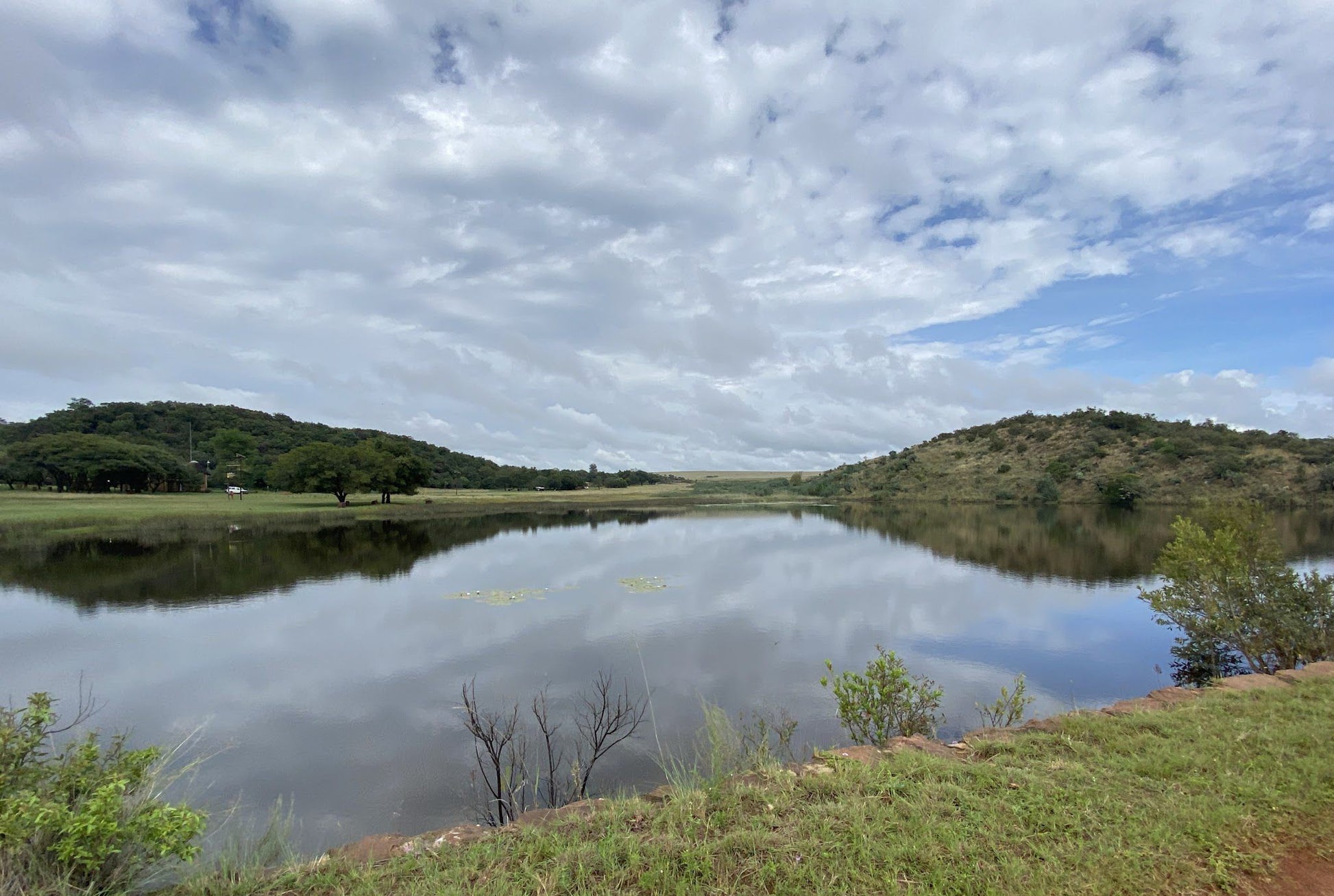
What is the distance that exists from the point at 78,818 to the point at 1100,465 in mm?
85435

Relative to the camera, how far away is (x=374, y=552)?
97.8 feet

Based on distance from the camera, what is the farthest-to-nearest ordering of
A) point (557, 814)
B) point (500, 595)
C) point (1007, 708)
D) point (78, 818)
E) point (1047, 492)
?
1. point (1047, 492)
2. point (500, 595)
3. point (1007, 708)
4. point (557, 814)
5. point (78, 818)

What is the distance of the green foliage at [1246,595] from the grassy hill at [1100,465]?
44463 millimetres

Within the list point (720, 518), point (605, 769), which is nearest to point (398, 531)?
point (720, 518)

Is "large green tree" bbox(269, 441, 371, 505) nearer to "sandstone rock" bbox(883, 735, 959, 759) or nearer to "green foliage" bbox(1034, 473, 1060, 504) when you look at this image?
"sandstone rock" bbox(883, 735, 959, 759)

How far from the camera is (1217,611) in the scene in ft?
38.1

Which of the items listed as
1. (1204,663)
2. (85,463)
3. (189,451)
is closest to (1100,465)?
(1204,663)

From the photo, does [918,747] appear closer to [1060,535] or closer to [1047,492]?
[1060,535]

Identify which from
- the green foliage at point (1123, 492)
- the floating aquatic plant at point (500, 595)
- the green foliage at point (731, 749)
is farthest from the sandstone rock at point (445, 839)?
the green foliage at point (1123, 492)

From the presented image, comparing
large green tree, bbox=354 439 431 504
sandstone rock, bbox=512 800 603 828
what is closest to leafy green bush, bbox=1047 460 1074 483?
large green tree, bbox=354 439 431 504

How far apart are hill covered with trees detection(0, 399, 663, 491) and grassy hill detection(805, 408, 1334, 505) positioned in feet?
198

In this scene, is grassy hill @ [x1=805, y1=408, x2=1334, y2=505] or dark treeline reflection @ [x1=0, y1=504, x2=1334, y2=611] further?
grassy hill @ [x1=805, y1=408, x2=1334, y2=505]

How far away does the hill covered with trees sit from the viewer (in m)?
59.0

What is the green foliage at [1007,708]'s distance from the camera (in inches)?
296
